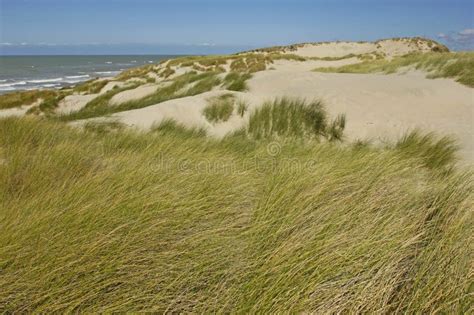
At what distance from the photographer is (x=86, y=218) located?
1.82 meters

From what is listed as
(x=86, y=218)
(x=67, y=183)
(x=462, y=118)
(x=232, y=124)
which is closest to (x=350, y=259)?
(x=86, y=218)

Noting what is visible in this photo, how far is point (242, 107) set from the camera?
7465 mm

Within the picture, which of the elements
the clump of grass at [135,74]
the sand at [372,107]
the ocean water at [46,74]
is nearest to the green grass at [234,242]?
the sand at [372,107]

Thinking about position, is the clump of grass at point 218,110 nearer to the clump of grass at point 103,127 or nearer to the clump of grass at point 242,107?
the clump of grass at point 242,107

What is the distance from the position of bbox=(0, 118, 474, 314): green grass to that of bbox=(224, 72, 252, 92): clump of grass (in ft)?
27.6

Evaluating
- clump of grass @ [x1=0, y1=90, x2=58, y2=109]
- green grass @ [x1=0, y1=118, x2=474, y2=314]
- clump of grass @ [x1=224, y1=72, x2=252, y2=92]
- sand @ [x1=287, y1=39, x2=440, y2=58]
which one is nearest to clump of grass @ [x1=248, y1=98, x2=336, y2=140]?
green grass @ [x1=0, y1=118, x2=474, y2=314]

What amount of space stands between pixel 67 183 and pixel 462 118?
8118mm

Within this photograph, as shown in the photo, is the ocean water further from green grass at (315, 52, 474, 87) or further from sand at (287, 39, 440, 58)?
sand at (287, 39, 440, 58)

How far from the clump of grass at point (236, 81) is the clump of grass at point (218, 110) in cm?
307

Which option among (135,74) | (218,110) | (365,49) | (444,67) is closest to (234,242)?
(218,110)

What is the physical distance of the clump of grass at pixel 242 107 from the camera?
7.38m

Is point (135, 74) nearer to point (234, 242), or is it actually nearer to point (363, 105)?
point (363, 105)

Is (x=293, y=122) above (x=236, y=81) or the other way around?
the other way around

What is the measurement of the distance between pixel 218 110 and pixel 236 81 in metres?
4.10
